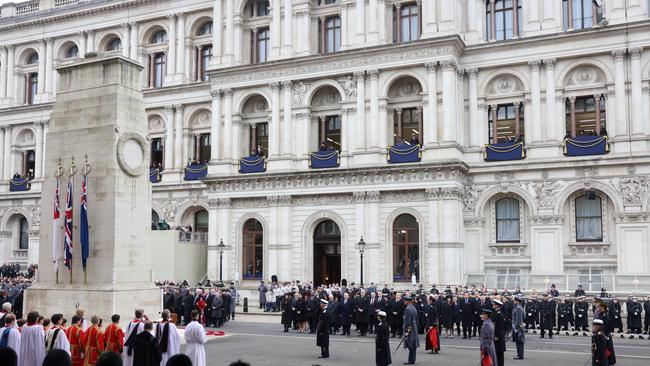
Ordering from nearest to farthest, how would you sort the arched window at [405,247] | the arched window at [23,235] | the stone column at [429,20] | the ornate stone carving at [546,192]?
1. the ornate stone carving at [546,192]
2. the arched window at [405,247]
3. the stone column at [429,20]
4. the arched window at [23,235]

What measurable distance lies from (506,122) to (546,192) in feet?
16.6

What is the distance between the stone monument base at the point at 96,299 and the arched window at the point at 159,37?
32.9m

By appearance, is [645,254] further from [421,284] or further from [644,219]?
[421,284]

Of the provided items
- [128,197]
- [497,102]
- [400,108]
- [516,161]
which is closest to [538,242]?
[516,161]

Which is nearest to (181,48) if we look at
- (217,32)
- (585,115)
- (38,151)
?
(217,32)

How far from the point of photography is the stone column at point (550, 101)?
39.6 meters

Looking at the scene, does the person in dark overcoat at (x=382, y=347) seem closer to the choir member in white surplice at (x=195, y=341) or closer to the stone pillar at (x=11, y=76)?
the choir member in white surplice at (x=195, y=341)

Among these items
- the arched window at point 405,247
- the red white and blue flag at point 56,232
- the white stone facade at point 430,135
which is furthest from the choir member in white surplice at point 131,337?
the arched window at point 405,247

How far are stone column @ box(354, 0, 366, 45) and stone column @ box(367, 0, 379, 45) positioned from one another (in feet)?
1.40

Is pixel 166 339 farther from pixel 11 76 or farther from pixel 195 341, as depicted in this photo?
pixel 11 76

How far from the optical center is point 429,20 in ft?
135

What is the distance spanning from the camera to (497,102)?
41.7 metres

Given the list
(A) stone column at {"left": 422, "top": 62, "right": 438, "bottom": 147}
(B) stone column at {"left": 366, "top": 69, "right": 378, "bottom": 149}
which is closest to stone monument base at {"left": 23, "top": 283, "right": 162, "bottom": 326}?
(B) stone column at {"left": 366, "top": 69, "right": 378, "bottom": 149}

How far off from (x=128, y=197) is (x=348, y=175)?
65.1 ft
